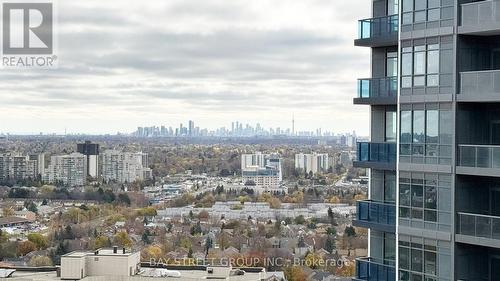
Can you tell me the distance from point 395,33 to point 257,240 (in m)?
87.4

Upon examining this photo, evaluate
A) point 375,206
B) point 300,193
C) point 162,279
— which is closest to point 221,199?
point 300,193

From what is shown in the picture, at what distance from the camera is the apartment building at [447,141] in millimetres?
15328

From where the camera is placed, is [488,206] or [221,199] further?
Result: [221,199]

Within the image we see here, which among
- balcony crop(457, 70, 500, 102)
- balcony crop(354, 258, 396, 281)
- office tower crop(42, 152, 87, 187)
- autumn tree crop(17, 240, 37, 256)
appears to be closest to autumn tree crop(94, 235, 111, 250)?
autumn tree crop(17, 240, 37, 256)

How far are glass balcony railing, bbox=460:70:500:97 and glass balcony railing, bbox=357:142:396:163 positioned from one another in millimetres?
2459

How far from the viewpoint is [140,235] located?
108 metres

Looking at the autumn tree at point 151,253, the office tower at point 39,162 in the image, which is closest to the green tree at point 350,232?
the autumn tree at point 151,253

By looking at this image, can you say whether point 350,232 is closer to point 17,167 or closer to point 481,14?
point 481,14

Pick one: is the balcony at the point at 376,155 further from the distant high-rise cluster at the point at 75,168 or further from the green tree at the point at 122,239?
the distant high-rise cluster at the point at 75,168

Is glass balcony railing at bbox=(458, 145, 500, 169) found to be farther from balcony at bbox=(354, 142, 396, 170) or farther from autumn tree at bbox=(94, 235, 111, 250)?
autumn tree at bbox=(94, 235, 111, 250)

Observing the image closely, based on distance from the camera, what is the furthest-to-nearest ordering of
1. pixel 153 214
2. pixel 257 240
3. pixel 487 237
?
pixel 153 214, pixel 257 240, pixel 487 237

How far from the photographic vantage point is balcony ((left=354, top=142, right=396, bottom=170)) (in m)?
17.5

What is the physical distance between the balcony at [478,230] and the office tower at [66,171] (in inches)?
6178

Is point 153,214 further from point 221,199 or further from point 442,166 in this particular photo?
point 442,166
